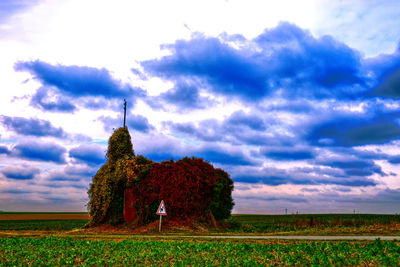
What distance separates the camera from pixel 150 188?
30875mm

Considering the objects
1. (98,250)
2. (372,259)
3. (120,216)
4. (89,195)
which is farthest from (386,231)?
(89,195)

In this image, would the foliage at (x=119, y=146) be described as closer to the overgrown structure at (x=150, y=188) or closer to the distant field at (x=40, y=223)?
the overgrown structure at (x=150, y=188)

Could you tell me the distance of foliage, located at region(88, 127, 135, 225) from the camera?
32.0m

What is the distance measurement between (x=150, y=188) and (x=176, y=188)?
7.84ft

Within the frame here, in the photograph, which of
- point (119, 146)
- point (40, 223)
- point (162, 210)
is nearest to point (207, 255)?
point (162, 210)

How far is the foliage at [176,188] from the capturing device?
98.7ft

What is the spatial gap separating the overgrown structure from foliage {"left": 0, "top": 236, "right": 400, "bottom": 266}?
12.1 metres

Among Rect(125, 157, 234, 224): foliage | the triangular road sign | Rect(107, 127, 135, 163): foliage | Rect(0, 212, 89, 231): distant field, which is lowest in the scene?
Rect(0, 212, 89, 231): distant field

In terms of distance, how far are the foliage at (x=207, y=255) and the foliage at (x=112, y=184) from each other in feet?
44.7

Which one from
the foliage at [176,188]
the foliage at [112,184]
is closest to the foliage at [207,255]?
the foliage at [176,188]

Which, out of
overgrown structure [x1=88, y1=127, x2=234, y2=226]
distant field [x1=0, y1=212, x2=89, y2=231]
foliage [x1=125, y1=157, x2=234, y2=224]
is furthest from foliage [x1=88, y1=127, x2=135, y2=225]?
distant field [x1=0, y1=212, x2=89, y2=231]

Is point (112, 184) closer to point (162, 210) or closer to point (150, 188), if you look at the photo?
point (150, 188)

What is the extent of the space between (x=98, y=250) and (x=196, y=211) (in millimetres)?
14059

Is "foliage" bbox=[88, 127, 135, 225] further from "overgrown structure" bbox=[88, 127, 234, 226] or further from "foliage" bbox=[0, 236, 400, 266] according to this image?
"foliage" bbox=[0, 236, 400, 266]
